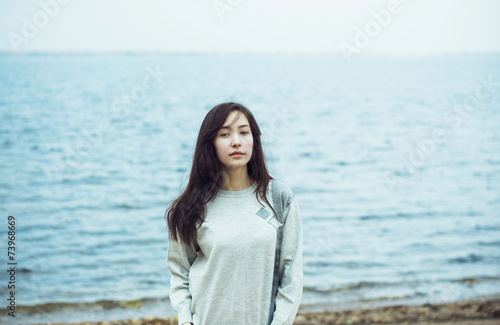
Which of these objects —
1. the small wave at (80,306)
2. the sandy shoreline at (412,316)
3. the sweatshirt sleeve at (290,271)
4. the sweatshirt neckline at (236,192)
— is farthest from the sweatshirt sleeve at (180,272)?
the small wave at (80,306)

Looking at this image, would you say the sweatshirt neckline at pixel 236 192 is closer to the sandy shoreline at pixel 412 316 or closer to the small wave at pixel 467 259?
the sandy shoreline at pixel 412 316

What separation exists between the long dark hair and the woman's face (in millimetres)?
24

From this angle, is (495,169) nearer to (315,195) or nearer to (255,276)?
(315,195)

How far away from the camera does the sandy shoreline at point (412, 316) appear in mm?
4211

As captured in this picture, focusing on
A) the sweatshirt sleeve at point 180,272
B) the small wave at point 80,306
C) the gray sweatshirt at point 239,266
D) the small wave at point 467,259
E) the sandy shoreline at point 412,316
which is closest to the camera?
the gray sweatshirt at point 239,266

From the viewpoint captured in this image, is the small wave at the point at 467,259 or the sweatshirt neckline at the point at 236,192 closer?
the sweatshirt neckline at the point at 236,192

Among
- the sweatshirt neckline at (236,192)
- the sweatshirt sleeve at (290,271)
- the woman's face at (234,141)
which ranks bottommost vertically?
the sweatshirt sleeve at (290,271)

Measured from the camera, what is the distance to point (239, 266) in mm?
2064

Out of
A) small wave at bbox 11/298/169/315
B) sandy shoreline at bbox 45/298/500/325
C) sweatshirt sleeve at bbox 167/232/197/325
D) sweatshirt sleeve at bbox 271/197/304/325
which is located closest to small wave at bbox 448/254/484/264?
sandy shoreline at bbox 45/298/500/325

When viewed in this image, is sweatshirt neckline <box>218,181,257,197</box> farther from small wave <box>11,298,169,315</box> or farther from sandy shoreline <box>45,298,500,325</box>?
small wave <box>11,298,169,315</box>

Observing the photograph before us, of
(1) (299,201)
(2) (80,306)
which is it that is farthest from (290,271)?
(1) (299,201)

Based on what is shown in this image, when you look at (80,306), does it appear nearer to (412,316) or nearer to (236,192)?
(412,316)

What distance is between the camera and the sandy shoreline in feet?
13.8

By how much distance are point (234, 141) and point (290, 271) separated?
60cm
